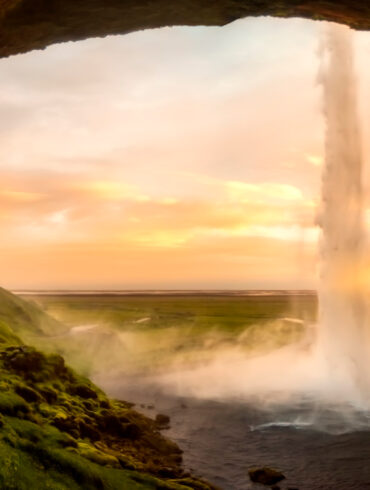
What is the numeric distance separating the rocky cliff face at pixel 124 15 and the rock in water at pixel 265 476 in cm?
3179

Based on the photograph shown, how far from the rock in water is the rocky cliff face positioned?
31.8 m

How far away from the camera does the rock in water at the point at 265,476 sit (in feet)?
122

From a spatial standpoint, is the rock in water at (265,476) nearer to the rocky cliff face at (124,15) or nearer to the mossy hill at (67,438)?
the mossy hill at (67,438)

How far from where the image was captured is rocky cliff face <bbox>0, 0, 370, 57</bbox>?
58.4 feet

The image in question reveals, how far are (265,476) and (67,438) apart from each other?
16.6m

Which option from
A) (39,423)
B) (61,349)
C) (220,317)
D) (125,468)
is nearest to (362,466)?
(125,468)

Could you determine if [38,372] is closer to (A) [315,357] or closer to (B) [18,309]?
(B) [18,309]

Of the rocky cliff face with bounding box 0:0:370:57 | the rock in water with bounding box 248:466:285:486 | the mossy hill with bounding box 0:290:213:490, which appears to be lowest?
the rock in water with bounding box 248:466:285:486

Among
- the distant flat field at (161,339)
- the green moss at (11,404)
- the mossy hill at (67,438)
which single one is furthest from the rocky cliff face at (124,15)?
the distant flat field at (161,339)

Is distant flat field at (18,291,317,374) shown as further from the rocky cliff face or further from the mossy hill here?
the rocky cliff face

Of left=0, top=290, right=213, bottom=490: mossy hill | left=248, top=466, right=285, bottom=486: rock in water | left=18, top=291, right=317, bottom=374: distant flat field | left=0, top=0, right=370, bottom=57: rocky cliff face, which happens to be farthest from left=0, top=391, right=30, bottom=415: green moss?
left=18, top=291, right=317, bottom=374: distant flat field

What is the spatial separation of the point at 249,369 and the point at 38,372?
211 ft

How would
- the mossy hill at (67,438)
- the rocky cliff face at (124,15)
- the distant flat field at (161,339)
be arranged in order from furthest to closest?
the distant flat field at (161,339) < the mossy hill at (67,438) < the rocky cliff face at (124,15)

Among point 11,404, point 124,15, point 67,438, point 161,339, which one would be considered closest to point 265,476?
point 67,438
